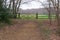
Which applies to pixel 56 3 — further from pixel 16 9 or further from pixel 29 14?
pixel 16 9

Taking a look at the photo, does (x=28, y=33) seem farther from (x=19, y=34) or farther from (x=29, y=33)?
(x=19, y=34)

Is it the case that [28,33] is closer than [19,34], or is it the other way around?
[19,34]

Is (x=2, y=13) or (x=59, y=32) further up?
(x=2, y=13)

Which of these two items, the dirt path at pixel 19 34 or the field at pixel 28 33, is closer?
the dirt path at pixel 19 34

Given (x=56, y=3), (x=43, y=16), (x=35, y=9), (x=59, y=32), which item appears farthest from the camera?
(x=35, y=9)

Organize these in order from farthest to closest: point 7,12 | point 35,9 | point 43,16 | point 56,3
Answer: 1. point 35,9
2. point 43,16
3. point 7,12
4. point 56,3

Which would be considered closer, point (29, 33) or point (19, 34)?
point (19, 34)

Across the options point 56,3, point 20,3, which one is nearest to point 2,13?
point 56,3

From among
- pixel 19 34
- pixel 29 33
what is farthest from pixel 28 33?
pixel 19 34

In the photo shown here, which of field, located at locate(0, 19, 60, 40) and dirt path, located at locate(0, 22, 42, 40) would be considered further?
field, located at locate(0, 19, 60, 40)

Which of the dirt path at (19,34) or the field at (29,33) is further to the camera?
the field at (29,33)

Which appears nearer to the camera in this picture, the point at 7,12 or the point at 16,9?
the point at 7,12

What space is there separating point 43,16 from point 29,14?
8.05ft

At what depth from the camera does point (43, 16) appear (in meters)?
28.3
